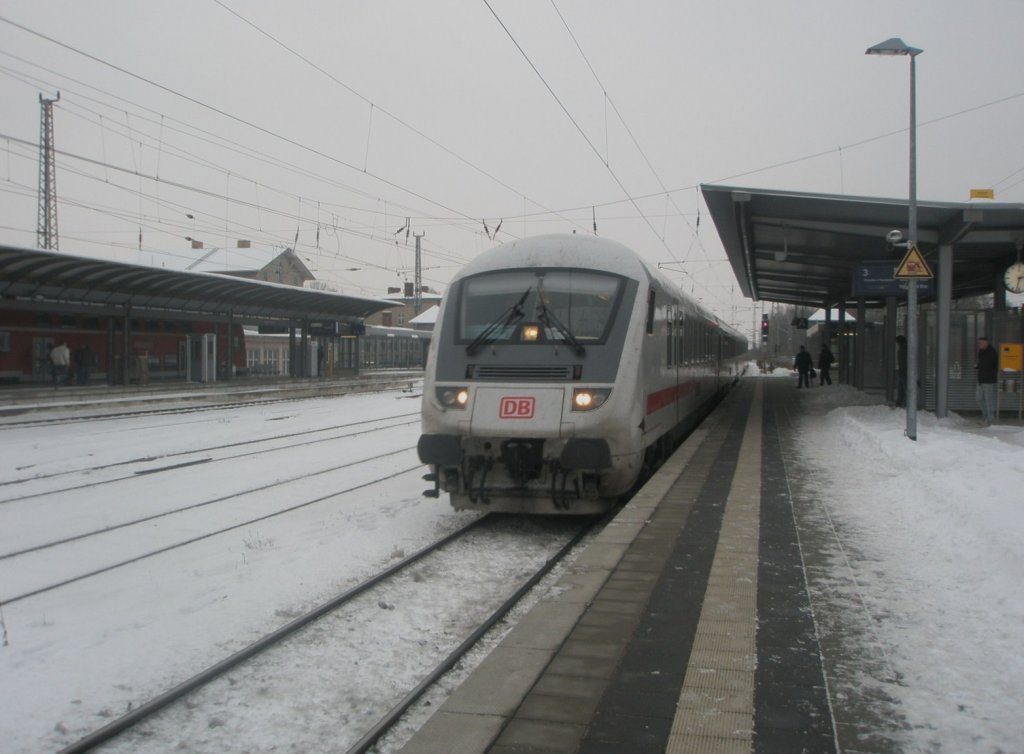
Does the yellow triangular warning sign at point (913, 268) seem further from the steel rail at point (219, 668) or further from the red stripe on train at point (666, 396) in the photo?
the steel rail at point (219, 668)

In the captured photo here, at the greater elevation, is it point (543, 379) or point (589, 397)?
point (543, 379)

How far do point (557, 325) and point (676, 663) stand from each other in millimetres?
4641

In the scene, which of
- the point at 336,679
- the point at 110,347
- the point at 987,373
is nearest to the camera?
the point at 336,679

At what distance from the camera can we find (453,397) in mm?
8367

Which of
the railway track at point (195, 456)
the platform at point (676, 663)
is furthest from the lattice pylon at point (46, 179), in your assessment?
the platform at point (676, 663)

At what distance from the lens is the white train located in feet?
26.1

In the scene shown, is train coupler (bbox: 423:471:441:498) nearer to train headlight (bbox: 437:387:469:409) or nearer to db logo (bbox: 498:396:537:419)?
train headlight (bbox: 437:387:469:409)

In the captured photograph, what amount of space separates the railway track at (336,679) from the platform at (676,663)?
0.47m

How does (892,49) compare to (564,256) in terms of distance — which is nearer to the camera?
(564,256)

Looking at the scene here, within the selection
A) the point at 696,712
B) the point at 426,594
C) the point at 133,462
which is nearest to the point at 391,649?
the point at 426,594

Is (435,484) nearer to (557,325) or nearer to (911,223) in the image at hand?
(557,325)

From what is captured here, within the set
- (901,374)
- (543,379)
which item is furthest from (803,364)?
(543,379)

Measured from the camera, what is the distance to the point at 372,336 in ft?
159

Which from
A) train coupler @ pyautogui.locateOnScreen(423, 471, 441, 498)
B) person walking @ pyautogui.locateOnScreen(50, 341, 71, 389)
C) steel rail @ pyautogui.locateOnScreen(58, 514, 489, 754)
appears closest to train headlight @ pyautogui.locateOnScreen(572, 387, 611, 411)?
train coupler @ pyautogui.locateOnScreen(423, 471, 441, 498)
